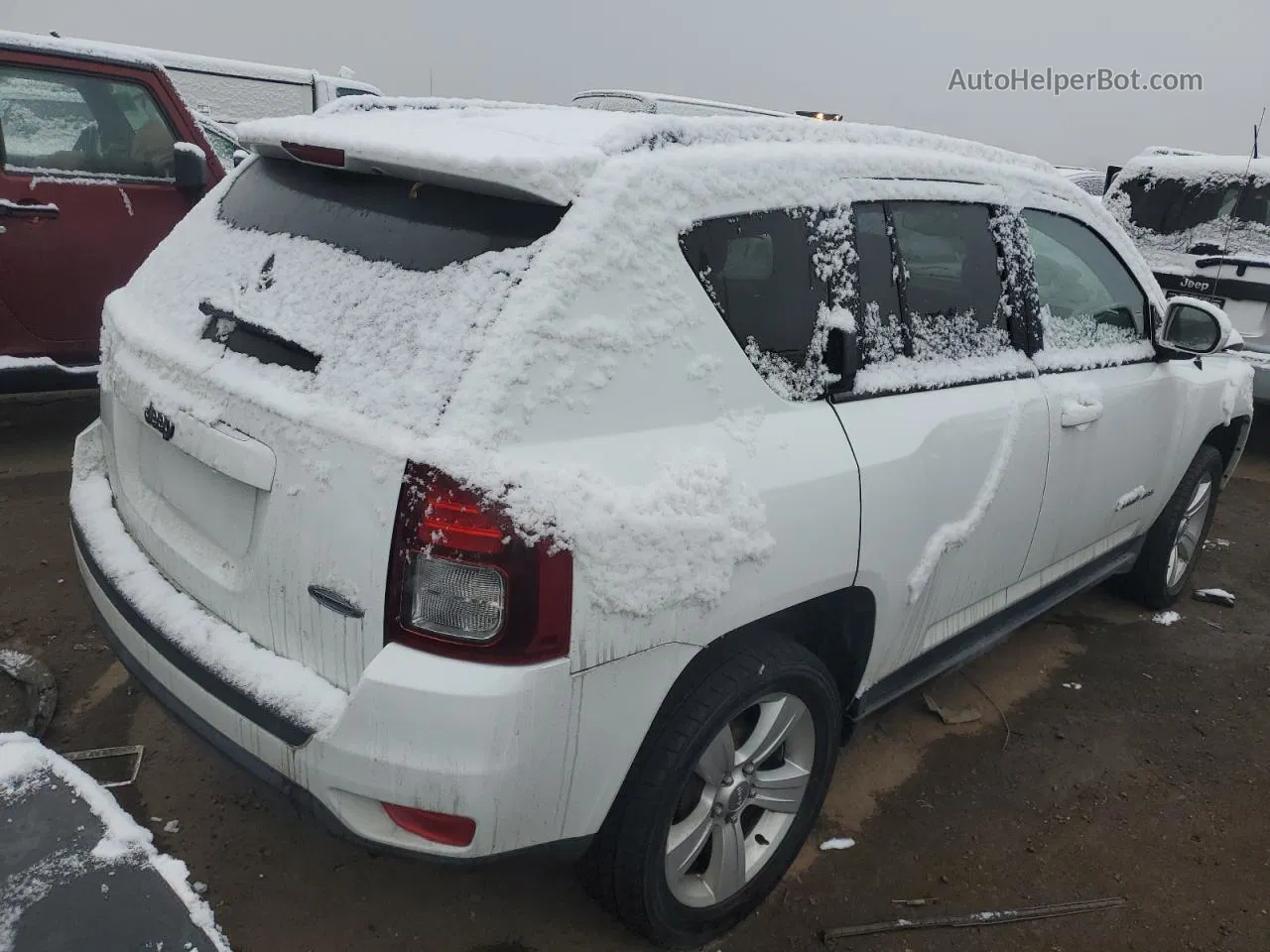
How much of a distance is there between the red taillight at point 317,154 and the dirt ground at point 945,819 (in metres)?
1.25

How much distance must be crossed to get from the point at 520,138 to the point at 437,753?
1169mm

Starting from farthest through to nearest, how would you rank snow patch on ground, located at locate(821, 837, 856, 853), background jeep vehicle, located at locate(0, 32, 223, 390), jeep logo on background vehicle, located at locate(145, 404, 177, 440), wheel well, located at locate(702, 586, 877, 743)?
background jeep vehicle, located at locate(0, 32, 223, 390) < snow patch on ground, located at locate(821, 837, 856, 853) < wheel well, located at locate(702, 586, 877, 743) < jeep logo on background vehicle, located at locate(145, 404, 177, 440)

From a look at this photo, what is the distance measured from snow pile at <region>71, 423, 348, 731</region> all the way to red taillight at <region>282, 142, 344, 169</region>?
981 mm

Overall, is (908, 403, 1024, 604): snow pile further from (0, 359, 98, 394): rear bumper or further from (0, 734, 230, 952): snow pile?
(0, 359, 98, 394): rear bumper

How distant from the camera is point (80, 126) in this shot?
4.88m

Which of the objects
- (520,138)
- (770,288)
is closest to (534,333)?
(520,138)

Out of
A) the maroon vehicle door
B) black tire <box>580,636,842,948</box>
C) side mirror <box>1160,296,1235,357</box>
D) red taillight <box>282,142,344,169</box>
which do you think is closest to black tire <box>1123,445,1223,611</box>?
side mirror <box>1160,296,1235,357</box>

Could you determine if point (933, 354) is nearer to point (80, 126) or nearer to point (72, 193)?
point (72, 193)

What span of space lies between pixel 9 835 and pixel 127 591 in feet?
2.19

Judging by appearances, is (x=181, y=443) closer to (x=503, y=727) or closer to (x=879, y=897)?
(x=503, y=727)

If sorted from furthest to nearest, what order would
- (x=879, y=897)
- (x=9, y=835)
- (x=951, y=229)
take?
(x=951, y=229)
(x=879, y=897)
(x=9, y=835)

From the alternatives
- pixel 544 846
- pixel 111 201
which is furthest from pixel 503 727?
pixel 111 201

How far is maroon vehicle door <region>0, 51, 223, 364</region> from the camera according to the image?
15.1ft

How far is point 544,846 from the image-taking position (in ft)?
5.76
